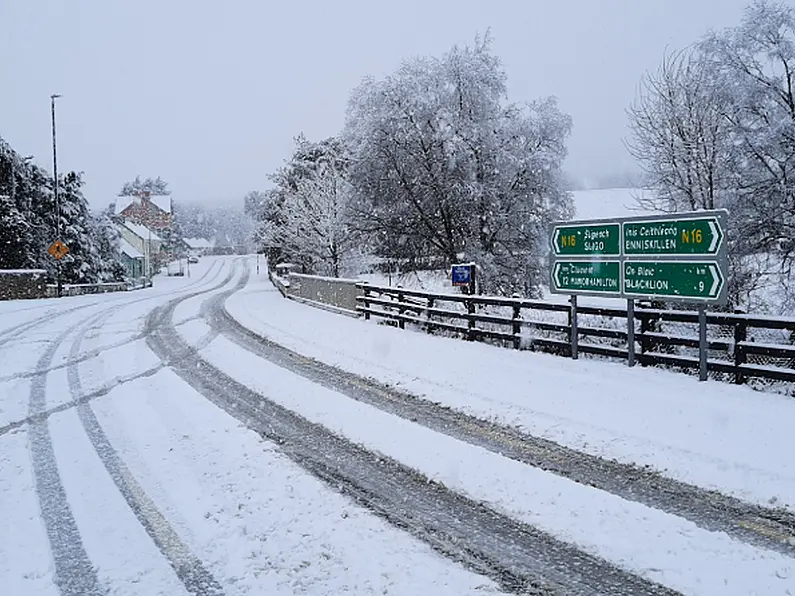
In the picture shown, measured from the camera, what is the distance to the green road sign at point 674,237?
9.41 meters

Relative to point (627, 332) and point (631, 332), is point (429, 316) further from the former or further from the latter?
point (631, 332)

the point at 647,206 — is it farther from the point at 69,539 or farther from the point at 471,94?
the point at 69,539

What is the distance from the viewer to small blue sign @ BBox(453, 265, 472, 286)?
615 inches

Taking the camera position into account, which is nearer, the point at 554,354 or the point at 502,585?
the point at 502,585

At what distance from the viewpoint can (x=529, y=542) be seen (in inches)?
190

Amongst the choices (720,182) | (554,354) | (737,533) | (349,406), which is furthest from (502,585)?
(720,182)

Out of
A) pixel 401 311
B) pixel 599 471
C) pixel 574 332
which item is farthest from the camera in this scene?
pixel 401 311

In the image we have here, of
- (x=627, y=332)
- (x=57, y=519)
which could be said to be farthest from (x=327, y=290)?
(x=57, y=519)

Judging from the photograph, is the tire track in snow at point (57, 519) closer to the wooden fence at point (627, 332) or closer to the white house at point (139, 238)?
the wooden fence at point (627, 332)

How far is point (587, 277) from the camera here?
11609 mm

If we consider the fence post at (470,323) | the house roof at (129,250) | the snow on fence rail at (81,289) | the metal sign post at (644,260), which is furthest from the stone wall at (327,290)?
the house roof at (129,250)

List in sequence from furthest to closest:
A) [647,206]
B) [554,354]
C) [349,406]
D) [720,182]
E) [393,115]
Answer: [393,115] < [647,206] < [720,182] < [554,354] < [349,406]

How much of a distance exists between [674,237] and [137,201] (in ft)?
336

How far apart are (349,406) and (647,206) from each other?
17.2 meters
